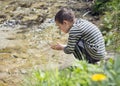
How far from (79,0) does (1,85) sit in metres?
6.40

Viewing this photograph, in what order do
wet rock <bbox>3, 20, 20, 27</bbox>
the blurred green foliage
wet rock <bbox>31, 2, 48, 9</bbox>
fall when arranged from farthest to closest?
wet rock <bbox>31, 2, 48, 9</bbox> < wet rock <bbox>3, 20, 20, 27</bbox> < the blurred green foliage

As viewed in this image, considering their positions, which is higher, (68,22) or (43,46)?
(68,22)

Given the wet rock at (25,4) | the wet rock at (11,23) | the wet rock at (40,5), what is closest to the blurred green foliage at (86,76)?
the wet rock at (11,23)

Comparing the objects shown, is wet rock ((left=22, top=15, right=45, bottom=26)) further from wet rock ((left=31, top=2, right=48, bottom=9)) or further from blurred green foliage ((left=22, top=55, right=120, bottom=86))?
blurred green foliage ((left=22, top=55, right=120, bottom=86))

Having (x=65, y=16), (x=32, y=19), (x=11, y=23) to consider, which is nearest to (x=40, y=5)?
(x=32, y=19)

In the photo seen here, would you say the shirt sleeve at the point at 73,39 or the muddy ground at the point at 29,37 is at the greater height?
the shirt sleeve at the point at 73,39

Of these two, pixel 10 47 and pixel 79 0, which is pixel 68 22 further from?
pixel 79 0

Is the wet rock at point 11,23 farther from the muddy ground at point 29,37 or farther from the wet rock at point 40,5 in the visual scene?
the wet rock at point 40,5

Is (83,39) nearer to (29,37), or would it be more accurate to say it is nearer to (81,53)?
(81,53)

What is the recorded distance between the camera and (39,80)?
13.0 ft

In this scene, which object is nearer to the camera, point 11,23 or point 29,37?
point 29,37

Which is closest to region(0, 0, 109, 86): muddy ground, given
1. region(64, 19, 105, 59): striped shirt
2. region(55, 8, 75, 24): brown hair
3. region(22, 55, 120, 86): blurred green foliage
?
region(64, 19, 105, 59): striped shirt

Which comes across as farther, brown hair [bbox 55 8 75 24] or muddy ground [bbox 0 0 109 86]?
muddy ground [bbox 0 0 109 86]

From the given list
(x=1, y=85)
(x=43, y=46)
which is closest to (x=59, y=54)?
(x=43, y=46)
